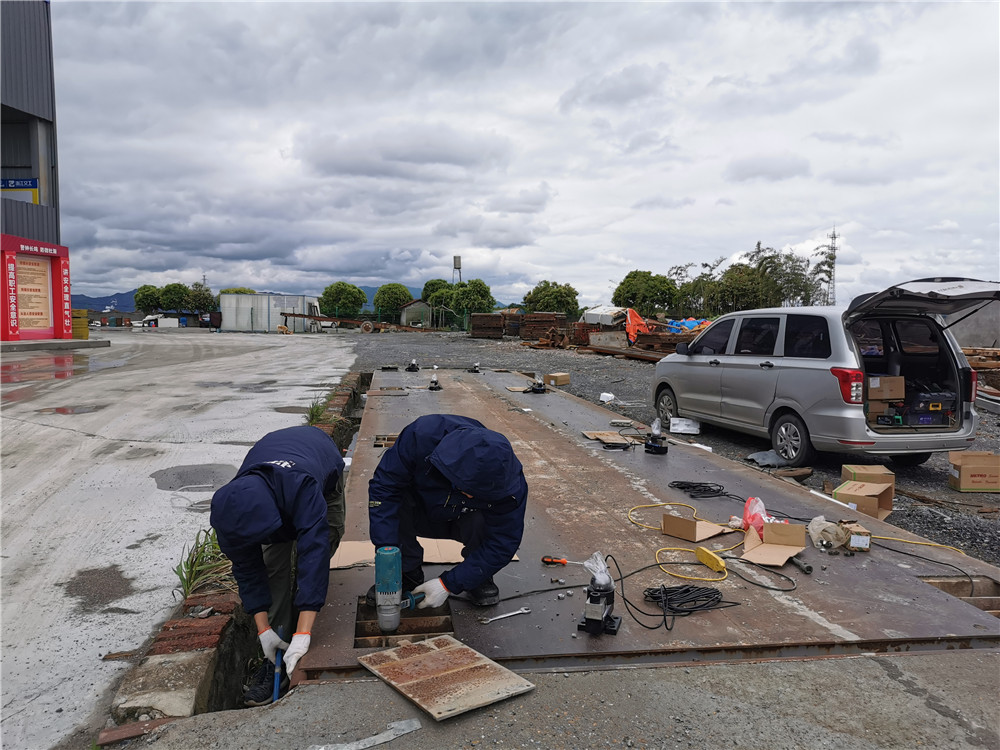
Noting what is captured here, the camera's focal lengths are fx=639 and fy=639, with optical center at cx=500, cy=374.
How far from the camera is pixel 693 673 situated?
2781 mm

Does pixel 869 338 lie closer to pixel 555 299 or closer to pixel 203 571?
pixel 203 571

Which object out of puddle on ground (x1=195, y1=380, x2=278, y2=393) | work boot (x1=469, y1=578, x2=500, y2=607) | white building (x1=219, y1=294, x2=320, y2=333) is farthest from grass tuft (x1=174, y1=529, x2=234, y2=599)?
white building (x1=219, y1=294, x2=320, y2=333)

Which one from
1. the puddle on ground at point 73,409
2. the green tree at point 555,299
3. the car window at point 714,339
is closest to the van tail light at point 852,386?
the car window at point 714,339

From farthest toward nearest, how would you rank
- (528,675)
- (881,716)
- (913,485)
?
(913,485)
(528,675)
(881,716)

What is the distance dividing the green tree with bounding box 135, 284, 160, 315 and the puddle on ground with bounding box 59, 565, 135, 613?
4209 inches

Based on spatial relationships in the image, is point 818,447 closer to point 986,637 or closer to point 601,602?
point 986,637

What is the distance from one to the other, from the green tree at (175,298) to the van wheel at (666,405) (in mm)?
99077

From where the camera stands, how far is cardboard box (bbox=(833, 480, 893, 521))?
17.1 ft

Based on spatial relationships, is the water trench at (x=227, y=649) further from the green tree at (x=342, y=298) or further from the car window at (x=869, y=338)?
the green tree at (x=342, y=298)

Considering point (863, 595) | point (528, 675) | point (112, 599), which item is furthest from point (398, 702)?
point (863, 595)

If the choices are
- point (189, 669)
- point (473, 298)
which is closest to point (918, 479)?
point (189, 669)

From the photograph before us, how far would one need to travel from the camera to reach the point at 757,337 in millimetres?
7559

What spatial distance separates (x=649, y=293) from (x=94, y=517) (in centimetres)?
5256

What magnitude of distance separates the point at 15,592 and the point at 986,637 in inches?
205
